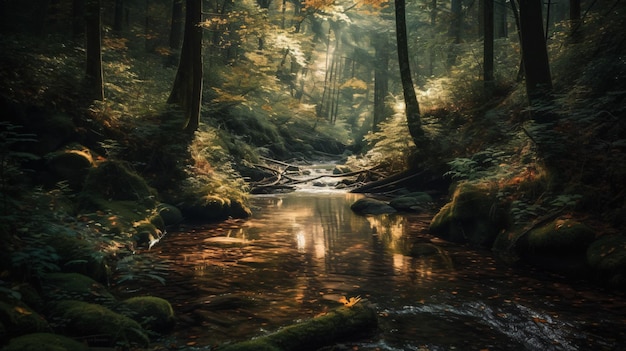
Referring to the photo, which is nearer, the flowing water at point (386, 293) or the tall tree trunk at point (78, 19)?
the flowing water at point (386, 293)

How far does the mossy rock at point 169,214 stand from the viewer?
11383mm

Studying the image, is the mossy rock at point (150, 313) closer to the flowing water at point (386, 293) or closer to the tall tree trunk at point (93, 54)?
the flowing water at point (386, 293)

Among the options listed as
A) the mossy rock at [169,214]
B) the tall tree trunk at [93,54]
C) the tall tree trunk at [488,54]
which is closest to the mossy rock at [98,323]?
the mossy rock at [169,214]

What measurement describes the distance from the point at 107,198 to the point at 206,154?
5024 millimetres

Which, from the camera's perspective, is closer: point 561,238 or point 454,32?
point 561,238

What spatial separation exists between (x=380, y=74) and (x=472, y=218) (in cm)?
2090

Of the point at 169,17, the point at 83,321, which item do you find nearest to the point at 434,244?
the point at 83,321

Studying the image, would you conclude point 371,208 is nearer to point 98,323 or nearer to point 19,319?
point 98,323

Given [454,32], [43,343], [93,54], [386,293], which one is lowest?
[386,293]

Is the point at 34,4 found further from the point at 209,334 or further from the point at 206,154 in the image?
the point at 209,334

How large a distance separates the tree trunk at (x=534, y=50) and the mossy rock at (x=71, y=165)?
10.5 m

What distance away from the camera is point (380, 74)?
29250 mm

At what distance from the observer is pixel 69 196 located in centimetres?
916

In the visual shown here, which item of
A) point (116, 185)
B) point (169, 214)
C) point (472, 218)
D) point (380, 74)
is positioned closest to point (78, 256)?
point (116, 185)
